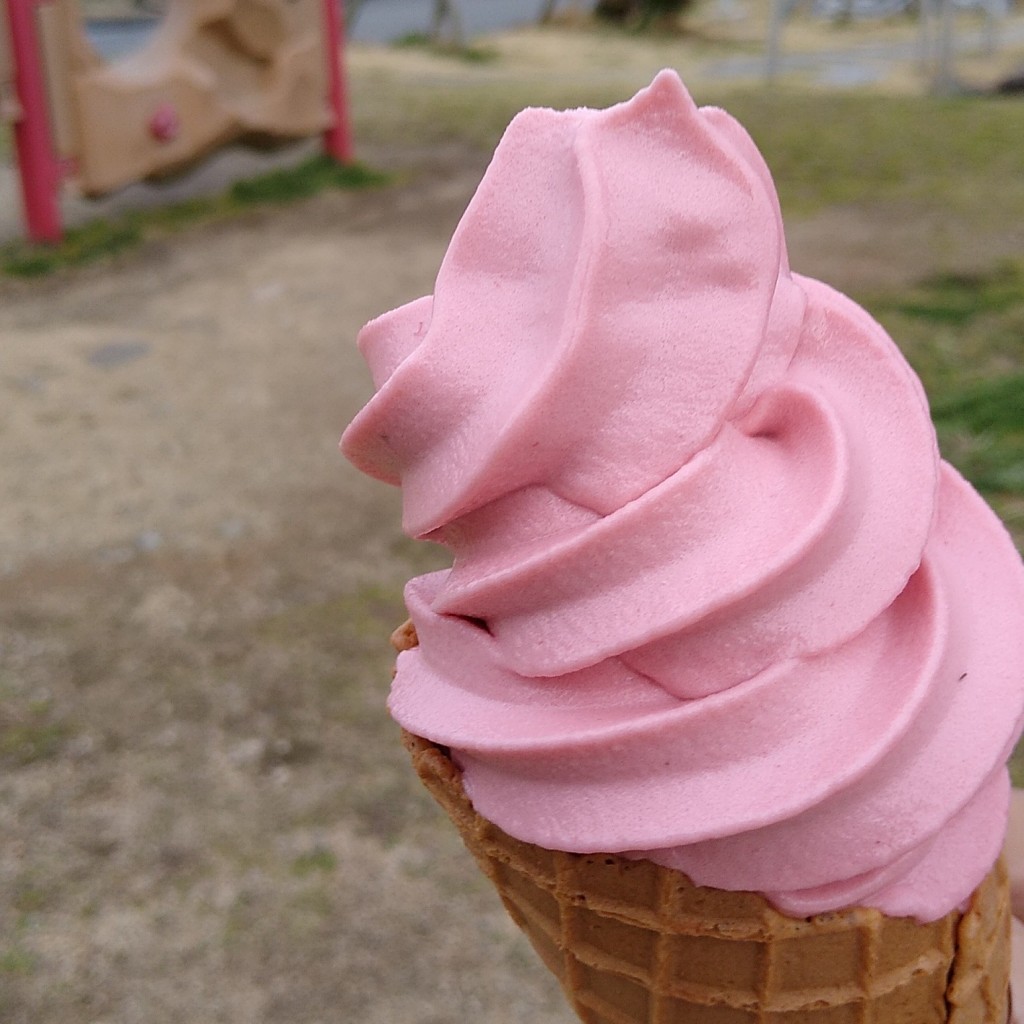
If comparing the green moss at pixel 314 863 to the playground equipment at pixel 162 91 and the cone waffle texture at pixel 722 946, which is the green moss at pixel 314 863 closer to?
the cone waffle texture at pixel 722 946

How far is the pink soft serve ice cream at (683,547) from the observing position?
1144 mm

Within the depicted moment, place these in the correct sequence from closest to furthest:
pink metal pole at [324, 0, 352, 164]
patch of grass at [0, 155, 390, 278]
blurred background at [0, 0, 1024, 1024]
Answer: blurred background at [0, 0, 1024, 1024]
patch of grass at [0, 155, 390, 278]
pink metal pole at [324, 0, 352, 164]


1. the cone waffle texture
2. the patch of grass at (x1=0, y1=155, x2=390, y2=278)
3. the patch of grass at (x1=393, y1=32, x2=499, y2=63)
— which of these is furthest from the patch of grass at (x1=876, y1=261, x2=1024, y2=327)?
the patch of grass at (x1=393, y1=32, x2=499, y2=63)

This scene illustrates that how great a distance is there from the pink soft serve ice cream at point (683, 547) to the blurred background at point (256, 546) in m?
1.05

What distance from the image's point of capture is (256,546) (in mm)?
3484

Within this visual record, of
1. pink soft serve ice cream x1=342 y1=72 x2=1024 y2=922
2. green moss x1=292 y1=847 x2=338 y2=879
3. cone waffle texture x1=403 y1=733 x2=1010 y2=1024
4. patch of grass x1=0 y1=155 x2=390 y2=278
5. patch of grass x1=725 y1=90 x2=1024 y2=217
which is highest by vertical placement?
pink soft serve ice cream x1=342 y1=72 x2=1024 y2=922

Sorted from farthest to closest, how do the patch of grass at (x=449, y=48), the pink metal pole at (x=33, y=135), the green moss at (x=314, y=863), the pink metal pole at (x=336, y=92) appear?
the patch of grass at (x=449, y=48) → the pink metal pole at (x=336, y=92) → the pink metal pole at (x=33, y=135) → the green moss at (x=314, y=863)

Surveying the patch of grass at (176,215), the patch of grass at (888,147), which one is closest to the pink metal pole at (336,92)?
the patch of grass at (176,215)

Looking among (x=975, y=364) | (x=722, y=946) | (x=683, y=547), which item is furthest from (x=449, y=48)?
(x=722, y=946)

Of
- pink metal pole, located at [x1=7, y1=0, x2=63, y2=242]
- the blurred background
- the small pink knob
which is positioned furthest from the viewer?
the small pink knob

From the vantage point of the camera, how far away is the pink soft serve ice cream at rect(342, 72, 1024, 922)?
3.75 ft

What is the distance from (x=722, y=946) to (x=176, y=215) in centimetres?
639

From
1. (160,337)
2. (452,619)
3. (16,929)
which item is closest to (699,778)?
(452,619)

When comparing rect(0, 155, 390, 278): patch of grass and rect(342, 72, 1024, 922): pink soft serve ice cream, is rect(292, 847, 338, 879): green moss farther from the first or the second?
rect(0, 155, 390, 278): patch of grass
